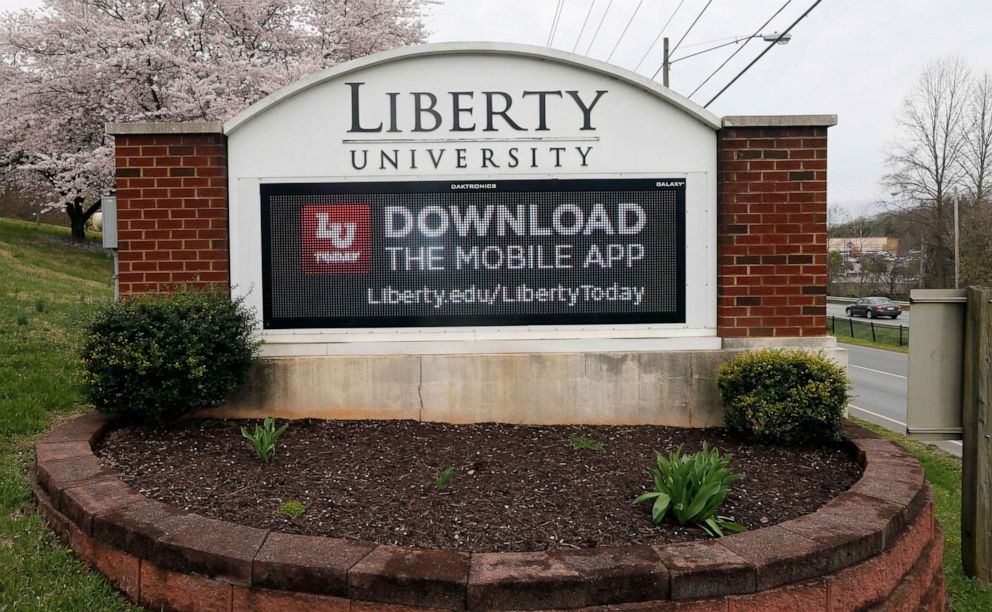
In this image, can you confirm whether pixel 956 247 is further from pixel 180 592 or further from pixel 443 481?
pixel 180 592

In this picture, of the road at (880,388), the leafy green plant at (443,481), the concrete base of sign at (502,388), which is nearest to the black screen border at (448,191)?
the concrete base of sign at (502,388)

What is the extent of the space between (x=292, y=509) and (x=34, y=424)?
318 centimetres

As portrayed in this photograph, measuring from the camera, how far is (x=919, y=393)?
436 centimetres

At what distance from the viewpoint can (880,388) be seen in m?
18.2

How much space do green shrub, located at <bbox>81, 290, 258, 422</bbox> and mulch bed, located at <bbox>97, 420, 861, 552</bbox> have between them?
0.27 metres

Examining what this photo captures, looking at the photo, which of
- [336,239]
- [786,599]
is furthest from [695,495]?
[336,239]

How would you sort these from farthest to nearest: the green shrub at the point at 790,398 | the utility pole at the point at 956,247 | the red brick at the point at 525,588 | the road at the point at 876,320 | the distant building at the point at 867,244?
the distant building at the point at 867,244, the road at the point at 876,320, the utility pole at the point at 956,247, the green shrub at the point at 790,398, the red brick at the point at 525,588

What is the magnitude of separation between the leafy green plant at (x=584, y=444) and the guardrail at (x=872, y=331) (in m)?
27.5

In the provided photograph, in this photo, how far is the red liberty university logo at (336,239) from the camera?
563 centimetres

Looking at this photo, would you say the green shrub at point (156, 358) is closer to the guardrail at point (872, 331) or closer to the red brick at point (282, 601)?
the red brick at point (282, 601)

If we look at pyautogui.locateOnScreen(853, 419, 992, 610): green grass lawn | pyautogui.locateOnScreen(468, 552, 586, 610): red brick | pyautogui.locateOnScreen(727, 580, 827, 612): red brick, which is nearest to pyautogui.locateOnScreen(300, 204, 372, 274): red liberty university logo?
pyautogui.locateOnScreen(468, 552, 586, 610): red brick

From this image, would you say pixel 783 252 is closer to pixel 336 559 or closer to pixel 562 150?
pixel 562 150

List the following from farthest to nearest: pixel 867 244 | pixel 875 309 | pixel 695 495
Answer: pixel 867 244
pixel 875 309
pixel 695 495

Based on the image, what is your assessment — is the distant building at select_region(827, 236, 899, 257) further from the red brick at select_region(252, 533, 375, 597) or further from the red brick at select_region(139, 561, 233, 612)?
the red brick at select_region(139, 561, 233, 612)
